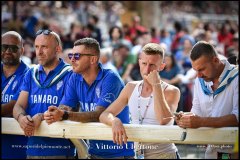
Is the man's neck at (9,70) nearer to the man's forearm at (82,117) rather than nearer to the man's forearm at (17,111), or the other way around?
the man's forearm at (17,111)

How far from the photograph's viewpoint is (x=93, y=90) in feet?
19.8

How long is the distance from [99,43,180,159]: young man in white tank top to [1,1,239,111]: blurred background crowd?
2007mm

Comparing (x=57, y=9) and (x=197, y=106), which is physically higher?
(x=57, y=9)

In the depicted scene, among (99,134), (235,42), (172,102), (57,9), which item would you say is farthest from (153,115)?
(57,9)

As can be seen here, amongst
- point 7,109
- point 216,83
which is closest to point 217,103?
point 216,83

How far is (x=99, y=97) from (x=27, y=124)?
2.31 feet

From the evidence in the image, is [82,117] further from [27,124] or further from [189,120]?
[189,120]

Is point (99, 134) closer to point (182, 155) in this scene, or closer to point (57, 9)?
point (182, 155)

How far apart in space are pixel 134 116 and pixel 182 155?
1.11m

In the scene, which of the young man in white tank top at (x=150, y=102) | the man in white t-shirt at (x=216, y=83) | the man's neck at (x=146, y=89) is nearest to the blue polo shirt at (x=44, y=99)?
the young man in white tank top at (x=150, y=102)

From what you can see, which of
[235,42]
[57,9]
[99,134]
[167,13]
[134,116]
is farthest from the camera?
[167,13]

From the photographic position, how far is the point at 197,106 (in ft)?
18.8

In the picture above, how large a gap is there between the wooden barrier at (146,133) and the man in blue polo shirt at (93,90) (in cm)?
23

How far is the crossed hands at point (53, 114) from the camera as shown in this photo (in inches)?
221
